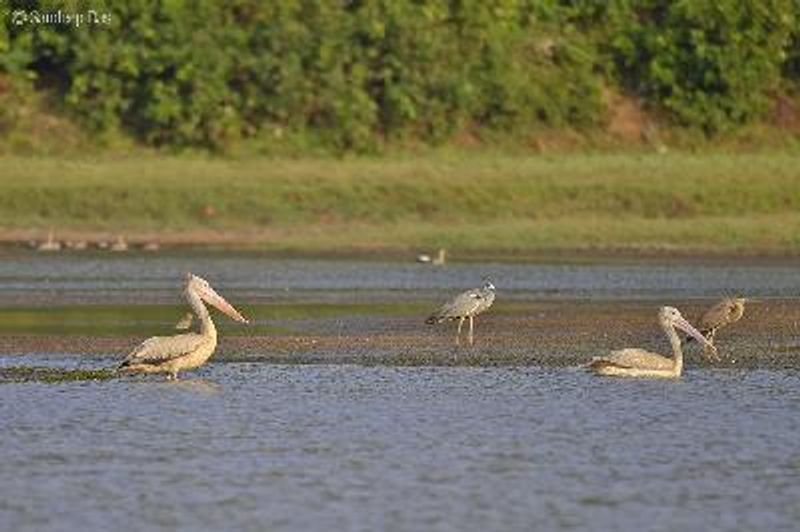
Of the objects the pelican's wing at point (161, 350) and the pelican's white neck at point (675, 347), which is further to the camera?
the pelican's white neck at point (675, 347)

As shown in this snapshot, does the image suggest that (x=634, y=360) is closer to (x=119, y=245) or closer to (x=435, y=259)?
(x=435, y=259)

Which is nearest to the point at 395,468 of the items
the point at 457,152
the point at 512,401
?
the point at 512,401

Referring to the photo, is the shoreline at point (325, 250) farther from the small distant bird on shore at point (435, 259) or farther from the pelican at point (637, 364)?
the pelican at point (637, 364)

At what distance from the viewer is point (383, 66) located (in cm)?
3138

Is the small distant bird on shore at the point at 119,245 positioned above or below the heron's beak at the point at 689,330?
below

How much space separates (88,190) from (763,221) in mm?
8086

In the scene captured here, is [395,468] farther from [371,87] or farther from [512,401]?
[371,87]

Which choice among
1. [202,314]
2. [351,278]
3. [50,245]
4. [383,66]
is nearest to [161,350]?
[202,314]

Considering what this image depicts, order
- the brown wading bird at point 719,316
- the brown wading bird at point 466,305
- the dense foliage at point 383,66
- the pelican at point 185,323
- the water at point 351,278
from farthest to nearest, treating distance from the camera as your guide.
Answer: the dense foliage at point 383,66
the water at point 351,278
the pelican at point 185,323
the brown wading bird at point 466,305
the brown wading bird at point 719,316

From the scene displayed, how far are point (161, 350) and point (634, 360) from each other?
3.08 m

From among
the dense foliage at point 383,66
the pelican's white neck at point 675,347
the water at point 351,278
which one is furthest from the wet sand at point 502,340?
the dense foliage at point 383,66

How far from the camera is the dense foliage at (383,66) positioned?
30.5 m

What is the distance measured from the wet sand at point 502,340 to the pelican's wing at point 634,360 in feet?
3.07

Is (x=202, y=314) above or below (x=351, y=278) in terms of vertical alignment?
above
